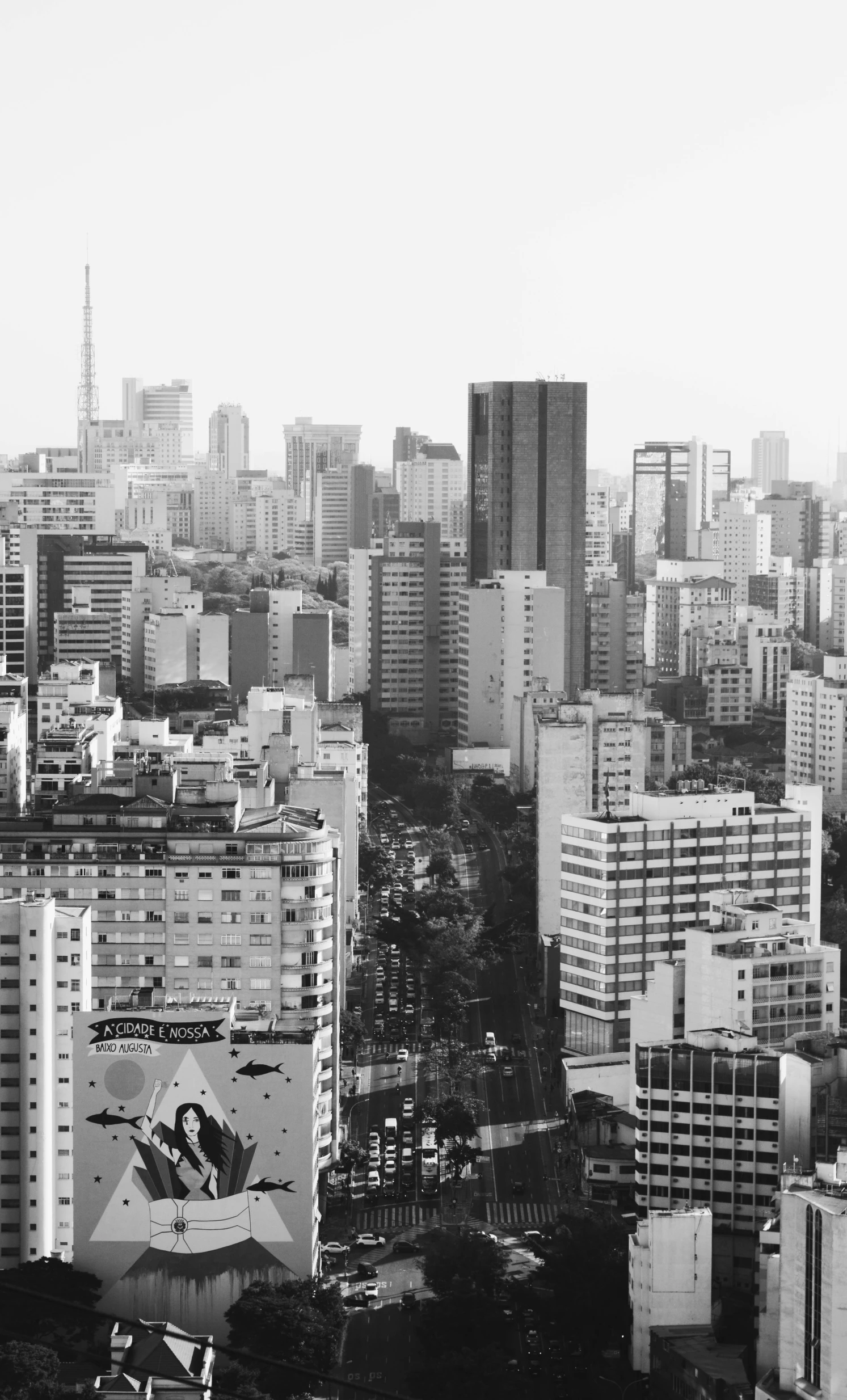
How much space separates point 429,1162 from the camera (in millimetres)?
20906

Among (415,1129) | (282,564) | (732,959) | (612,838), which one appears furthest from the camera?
(282,564)

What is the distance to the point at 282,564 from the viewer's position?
232 ft

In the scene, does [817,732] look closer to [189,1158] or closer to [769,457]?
[189,1158]

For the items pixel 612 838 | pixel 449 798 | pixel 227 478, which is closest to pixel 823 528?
pixel 227 478

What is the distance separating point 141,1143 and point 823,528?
6351 cm

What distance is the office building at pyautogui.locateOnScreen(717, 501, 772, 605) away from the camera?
2788 inches

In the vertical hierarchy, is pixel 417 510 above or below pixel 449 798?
above

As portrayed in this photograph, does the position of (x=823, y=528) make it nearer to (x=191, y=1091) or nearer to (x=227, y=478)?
(x=227, y=478)

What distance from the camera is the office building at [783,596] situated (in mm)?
63750

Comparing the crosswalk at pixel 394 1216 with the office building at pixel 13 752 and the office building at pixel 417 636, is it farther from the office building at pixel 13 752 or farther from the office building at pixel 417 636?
the office building at pixel 417 636

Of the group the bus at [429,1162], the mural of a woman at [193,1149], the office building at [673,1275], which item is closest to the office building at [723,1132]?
the office building at [673,1275]

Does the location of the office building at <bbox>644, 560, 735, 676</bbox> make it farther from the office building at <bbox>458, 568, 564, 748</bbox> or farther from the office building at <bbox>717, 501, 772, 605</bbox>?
the office building at <bbox>458, 568, 564, 748</bbox>

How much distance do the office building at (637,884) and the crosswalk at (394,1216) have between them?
185 inches

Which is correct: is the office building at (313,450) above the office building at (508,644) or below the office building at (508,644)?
above
